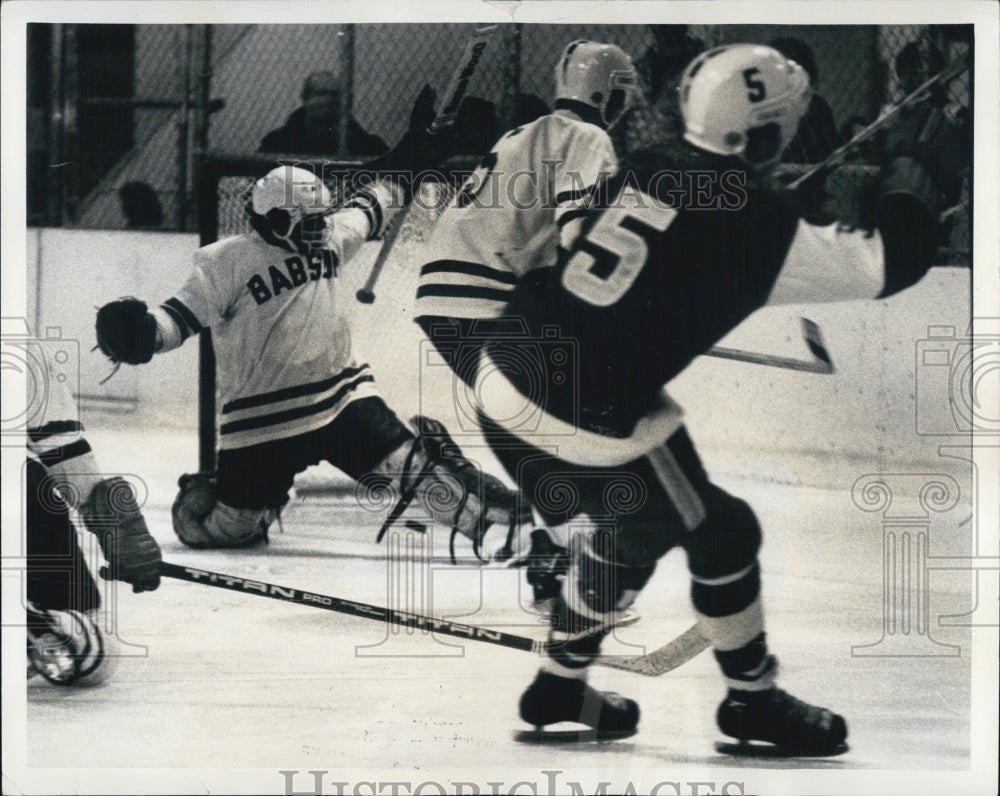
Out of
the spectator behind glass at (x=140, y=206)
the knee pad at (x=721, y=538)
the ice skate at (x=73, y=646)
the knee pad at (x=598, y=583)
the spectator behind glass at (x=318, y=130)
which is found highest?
the spectator behind glass at (x=318, y=130)

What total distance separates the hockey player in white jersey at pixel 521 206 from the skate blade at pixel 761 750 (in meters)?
0.52

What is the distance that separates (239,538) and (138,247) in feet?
2.14

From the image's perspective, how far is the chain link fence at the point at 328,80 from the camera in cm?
249

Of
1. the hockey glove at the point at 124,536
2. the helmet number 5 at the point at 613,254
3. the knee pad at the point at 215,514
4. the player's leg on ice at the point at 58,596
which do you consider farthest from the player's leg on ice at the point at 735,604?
the player's leg on ice at the point at 58,596

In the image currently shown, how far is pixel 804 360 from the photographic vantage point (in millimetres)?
2537

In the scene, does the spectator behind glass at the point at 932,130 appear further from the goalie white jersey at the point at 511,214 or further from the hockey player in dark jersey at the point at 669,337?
the goalie white jersey at the point at 511,214

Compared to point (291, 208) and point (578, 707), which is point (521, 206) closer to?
point (291, 208)

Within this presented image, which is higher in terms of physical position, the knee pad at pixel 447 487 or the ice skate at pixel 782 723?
the knee pad at pixel 447 487

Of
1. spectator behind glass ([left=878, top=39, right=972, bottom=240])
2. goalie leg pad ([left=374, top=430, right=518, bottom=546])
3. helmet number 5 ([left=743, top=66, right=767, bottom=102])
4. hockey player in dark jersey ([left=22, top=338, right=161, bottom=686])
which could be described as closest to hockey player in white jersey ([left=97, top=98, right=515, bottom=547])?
goalie leg pad ([left=374, top=430, right=518, bottom=546])

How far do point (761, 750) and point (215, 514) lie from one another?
1.27 metres

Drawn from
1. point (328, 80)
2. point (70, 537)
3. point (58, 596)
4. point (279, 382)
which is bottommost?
point (58, 596)

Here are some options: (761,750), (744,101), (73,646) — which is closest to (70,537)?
(73,646)

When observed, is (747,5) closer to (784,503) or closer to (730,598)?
(784,503)

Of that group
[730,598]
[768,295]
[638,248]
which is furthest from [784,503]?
[638,248]
